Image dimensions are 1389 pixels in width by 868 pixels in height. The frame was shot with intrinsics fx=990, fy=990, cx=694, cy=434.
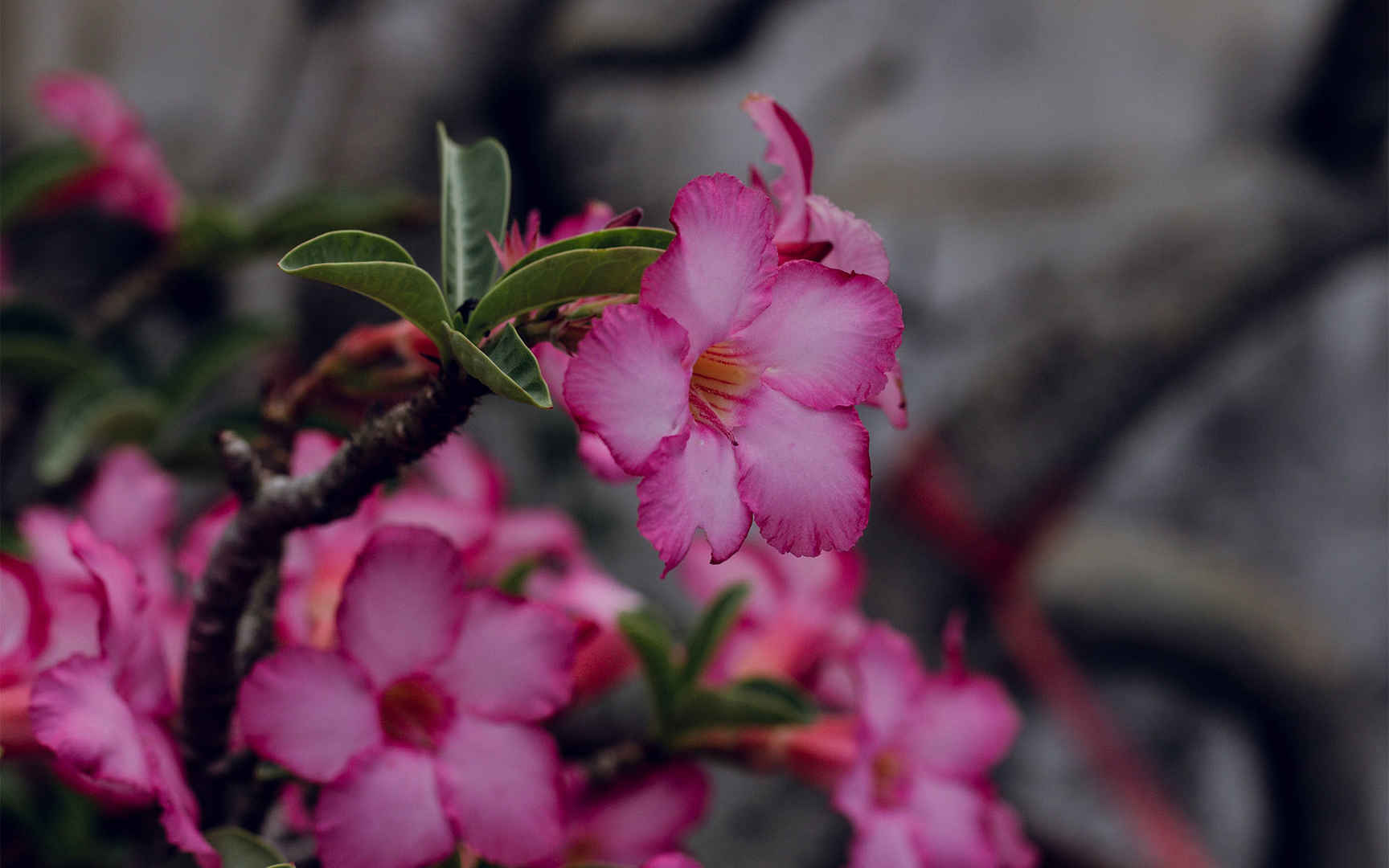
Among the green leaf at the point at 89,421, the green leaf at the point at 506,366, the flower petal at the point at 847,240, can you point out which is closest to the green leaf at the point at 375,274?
the green leaf at the point at 506,366

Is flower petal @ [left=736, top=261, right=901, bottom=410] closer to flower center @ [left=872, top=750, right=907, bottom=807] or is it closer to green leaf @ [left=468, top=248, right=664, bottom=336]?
green leaf @ [left=468, top=248, right=664, bottom=336]

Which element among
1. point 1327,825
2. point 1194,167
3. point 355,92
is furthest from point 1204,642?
point 355,92

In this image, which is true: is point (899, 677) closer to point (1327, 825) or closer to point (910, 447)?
point (910, 447)

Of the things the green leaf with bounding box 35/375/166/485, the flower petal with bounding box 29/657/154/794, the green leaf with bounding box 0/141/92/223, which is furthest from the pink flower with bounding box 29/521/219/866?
the green leaf with bounding box 0/141/92/223

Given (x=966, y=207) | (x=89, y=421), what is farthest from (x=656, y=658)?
(x=966, y=207)

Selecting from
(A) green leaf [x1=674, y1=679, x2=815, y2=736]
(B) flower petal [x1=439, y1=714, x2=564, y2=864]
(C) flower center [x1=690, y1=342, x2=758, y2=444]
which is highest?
(C) flower center [x1=690, y1=342, x2=758, y2=444]

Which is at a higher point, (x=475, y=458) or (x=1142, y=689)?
(x=475, y=458)

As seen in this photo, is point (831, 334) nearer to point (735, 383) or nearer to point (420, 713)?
point (735, 383)
